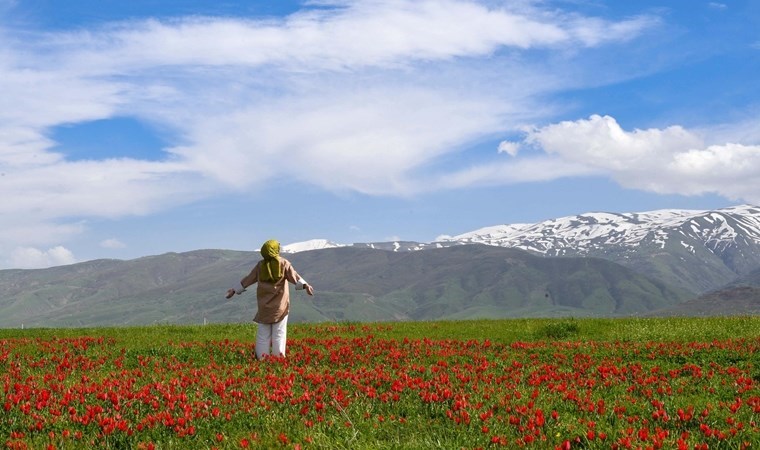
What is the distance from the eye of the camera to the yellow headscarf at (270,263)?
1758cm

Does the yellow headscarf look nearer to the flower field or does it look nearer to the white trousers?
the white trousers

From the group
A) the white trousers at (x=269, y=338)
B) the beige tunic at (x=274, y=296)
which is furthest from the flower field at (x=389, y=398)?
the beige tunic at (x=274, y=296)

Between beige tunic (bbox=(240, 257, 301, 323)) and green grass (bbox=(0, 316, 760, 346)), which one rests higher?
beige tunic (bbox=(240, 257, 301, 323))

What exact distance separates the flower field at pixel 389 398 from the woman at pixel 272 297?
2.21 feet

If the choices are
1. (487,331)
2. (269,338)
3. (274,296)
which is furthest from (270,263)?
(487,331)

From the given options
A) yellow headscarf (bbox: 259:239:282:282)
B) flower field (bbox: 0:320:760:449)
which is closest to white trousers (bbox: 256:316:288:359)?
flower field (bbox: 0:320:760:449)

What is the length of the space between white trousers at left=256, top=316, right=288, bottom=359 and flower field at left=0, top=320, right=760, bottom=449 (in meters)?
0.55

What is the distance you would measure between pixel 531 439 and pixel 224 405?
4.81 metres

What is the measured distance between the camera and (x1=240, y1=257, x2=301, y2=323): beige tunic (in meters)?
17.4

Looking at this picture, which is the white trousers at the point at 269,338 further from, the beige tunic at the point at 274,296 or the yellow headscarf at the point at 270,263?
the yellow headscarf at the point at 270,263

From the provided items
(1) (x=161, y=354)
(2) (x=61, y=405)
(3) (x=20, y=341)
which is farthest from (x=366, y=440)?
(3) (x=20, y=341)

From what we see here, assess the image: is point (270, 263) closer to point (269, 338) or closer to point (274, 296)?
point (274, 296)

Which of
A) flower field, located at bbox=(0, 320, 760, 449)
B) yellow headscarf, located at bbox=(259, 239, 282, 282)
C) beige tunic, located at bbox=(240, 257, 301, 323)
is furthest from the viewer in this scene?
yellow headscarf, located at bbox=(259, 239, 282, 282)

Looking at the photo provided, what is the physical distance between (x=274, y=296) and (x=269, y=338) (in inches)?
44.1
